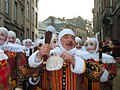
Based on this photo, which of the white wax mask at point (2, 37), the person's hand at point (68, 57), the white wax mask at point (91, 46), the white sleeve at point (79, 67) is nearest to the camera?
the person's hand at point (68, 57)

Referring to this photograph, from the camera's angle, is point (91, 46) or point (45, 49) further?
point (91, 46)

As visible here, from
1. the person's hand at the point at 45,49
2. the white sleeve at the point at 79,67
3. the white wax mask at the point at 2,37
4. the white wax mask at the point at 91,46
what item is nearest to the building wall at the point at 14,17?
the white wax mask at the point at 2,37

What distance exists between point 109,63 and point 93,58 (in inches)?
26.5

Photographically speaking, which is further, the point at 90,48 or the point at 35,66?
the point at 90,48

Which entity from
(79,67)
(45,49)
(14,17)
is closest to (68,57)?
(79,67)

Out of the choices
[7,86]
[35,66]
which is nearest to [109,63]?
[7,86]

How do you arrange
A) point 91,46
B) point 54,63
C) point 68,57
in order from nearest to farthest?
point 68,57 → point 54,63 → point 91,46

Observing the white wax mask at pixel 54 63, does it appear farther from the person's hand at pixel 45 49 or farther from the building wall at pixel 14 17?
the building wall at pixel 14 17

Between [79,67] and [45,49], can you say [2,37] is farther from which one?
[79,67]

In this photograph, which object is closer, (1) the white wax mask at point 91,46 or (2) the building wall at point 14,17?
(1) the white wax mask at point 91,46

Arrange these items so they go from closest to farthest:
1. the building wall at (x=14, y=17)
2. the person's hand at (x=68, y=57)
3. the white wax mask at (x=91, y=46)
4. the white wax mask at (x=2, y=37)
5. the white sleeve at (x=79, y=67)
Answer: the person's hand at (x=68, y=57) < the white sleeve at (x=79, y=67) < the white wax mask at (x=2, y=37) < the white wax mask at (x=91, y=46) < the building wall at (x=14, y=17)

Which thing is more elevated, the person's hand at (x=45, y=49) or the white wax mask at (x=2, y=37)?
the white wax mask at (x=2, y=37)

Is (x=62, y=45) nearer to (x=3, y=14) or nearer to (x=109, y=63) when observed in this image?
(x=109, y=63)

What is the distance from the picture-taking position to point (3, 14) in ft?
75.7
